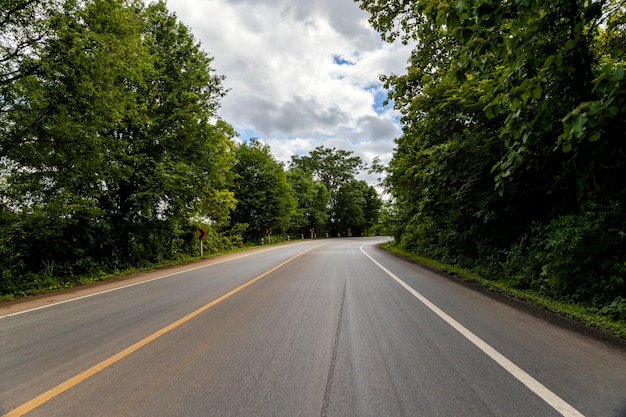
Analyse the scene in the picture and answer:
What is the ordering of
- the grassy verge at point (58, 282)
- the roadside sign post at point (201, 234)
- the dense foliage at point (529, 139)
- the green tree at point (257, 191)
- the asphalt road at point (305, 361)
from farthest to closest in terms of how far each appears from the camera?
the green tree at point (257, 191) → the roadside sign post at point (201, 234) → the grassy verge at point (58, 282) → the dense foliage at point (529, 139) → the asphalt road at point (305, 361)

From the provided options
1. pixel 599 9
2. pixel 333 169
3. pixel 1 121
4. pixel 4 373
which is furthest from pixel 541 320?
pixel 333 169

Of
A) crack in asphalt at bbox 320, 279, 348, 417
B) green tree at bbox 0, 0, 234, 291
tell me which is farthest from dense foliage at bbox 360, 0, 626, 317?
green tree at bbox 0, 0, 234, 291

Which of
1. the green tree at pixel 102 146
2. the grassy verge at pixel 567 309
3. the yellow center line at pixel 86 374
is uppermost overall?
the green tree at pixel 102 146

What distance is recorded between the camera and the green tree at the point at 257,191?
3644 centimetres

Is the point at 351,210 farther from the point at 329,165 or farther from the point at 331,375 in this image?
the point at 331,375

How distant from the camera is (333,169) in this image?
7556 centimetres

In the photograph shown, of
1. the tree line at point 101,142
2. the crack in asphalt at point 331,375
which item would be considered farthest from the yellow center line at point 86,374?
the tree line at point 101,142

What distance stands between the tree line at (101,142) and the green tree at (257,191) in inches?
588

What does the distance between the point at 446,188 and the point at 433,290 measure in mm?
4302

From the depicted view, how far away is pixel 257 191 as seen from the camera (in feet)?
122

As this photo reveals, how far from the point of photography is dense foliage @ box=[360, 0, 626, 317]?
Result: 4195 millimetres

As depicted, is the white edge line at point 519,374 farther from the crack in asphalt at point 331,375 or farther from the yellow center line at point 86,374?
the yellow center line at point 86,374

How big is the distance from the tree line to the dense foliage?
8.96 m

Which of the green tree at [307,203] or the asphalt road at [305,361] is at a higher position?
the green tree at [307,203]
